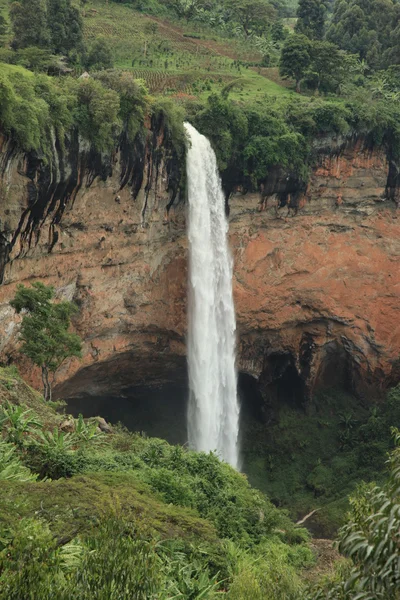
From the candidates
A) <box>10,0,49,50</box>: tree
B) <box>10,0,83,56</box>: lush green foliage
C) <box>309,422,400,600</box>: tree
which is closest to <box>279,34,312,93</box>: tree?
<box>10,0,83,56</box>: lush green foliage

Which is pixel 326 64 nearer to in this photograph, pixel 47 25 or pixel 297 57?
pixel 297 57

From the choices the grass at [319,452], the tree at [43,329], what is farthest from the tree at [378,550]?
the grass at [319,452]

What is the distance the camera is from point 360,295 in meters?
33.6

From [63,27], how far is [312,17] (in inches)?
1008

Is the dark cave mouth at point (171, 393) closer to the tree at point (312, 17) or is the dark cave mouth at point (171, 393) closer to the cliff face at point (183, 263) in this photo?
the cliff face at point (183, 263)

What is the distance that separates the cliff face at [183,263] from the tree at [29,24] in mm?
9159

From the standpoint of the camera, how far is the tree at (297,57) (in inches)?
1569

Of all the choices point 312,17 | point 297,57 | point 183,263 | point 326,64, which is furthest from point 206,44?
point 183,263

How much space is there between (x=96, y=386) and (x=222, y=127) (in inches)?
468

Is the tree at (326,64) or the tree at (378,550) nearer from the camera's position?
the tree at (378,550)

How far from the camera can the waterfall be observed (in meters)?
28.4

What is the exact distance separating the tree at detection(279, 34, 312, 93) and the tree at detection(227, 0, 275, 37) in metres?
12.6

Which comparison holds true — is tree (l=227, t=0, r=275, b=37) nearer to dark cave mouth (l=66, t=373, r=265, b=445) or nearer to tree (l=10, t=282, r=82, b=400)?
dark cave mouth (l=66, t=373, r=265, b=445)

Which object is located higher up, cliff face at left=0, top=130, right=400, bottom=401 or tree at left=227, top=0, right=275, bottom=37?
tree at left=227, top=0, right=275, bottom=37
